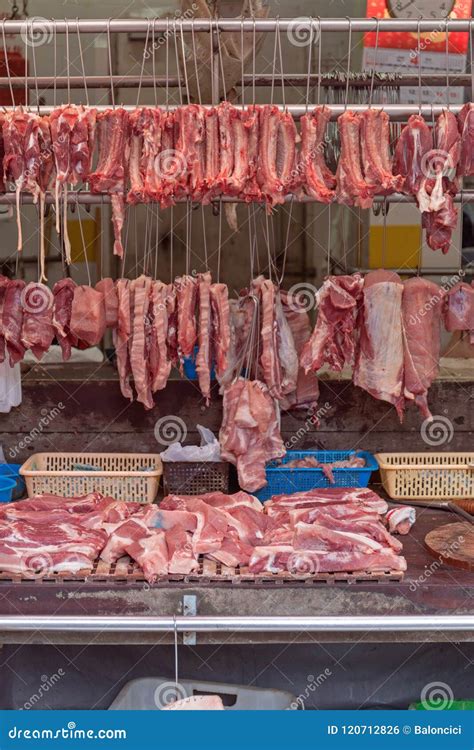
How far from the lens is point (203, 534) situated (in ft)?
16.8

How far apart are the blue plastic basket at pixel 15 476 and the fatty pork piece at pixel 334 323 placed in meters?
2.13

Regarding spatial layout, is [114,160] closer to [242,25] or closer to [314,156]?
[242,25]

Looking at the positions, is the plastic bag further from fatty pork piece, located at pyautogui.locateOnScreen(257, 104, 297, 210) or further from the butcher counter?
fatty pork piece, located at pyautogui.locateOnScreen(257, 104, 297, 210)

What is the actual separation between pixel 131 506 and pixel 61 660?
0.95 metres

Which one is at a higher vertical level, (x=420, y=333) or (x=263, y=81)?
(x=263, y=81)

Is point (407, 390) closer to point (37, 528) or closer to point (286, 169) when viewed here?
point (286, 169)

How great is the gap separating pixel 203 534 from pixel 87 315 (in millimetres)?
1595

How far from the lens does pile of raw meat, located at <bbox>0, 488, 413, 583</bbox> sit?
4859 mm

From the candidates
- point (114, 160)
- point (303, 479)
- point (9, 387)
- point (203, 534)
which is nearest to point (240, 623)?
point (203, 534)

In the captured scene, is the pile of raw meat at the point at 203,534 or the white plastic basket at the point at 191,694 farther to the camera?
the white plastic basket at the point at 191,694

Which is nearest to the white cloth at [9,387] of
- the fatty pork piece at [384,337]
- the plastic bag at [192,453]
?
the plastic bag at [192,453]

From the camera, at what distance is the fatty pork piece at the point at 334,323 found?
19.2 ft

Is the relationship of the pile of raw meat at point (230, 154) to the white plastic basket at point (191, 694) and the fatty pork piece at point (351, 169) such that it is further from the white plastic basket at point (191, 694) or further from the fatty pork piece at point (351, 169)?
the white plastic basket at point (191, 694)
